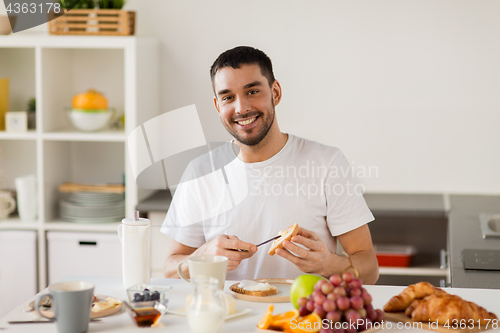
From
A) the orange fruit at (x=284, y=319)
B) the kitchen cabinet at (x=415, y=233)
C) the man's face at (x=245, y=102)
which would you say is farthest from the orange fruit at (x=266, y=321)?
the kitchen cabinet at (x=415, y=233)

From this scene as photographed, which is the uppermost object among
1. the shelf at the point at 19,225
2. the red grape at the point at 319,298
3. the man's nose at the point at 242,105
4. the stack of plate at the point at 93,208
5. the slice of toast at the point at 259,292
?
the man's nose at the point at 242,105

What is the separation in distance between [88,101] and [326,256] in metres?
1.78

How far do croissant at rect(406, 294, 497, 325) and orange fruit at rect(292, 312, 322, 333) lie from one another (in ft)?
0.75

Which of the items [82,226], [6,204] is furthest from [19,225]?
[82,226]

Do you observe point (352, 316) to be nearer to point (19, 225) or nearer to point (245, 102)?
point (245, 102)

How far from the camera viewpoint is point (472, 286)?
1.48 meters

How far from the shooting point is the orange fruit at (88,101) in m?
2.78

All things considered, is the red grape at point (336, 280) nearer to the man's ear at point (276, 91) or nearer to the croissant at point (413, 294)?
the croissant at point (413, 294)

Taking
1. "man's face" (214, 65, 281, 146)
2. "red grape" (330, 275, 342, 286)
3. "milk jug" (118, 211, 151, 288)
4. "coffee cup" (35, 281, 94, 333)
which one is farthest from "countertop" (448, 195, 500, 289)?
"coffee cup" (35, 281, 94, 333)

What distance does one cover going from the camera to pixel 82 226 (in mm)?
2734

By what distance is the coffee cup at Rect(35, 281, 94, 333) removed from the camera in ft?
→ 3.41

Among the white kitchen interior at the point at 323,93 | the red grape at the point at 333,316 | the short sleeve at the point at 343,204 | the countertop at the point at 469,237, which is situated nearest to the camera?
the red grape at the point at 333,316

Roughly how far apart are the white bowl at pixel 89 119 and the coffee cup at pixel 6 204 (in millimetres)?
518

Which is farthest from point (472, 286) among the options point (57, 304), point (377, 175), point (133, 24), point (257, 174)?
point (133, 24)
